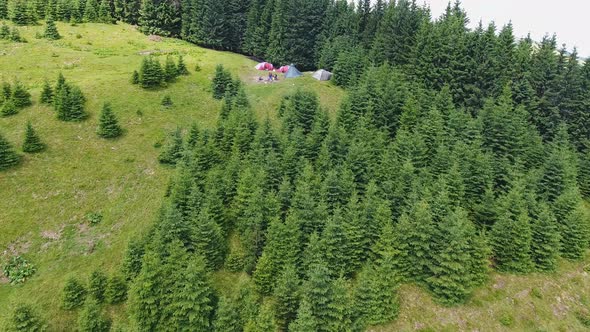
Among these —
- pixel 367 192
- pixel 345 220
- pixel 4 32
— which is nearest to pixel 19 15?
pixel 4 32

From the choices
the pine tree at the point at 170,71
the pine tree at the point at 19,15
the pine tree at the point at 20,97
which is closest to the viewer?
the pine tree at the point at 20,97

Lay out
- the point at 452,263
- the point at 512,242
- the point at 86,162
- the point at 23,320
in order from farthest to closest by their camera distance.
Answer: the point at 86,162, the point at 512,242, the point at 452,263, the point at 23,320

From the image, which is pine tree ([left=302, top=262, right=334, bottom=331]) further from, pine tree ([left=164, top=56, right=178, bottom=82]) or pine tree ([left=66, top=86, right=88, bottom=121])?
pine tree ([left=164, top=56, right=178, bottom=82])

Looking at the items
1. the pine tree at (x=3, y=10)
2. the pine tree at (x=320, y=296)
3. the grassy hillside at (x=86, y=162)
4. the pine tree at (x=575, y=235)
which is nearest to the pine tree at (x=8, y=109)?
the grassy hillside at (x=86, y=162)

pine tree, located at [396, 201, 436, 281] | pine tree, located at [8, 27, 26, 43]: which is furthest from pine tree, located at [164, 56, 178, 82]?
pine tree, located at [396, 201, 436, 281]

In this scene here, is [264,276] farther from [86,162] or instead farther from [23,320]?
[86,162]

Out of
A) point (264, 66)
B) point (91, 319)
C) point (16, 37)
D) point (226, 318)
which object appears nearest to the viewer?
point (226, 318)

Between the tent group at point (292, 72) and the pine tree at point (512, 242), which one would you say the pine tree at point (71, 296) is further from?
the tent group at point (292, 72)
